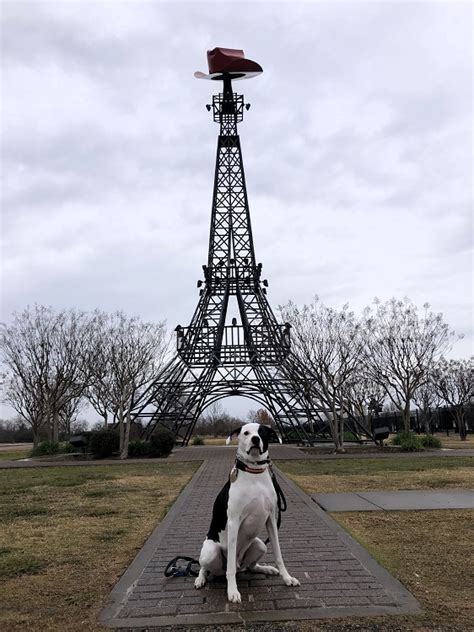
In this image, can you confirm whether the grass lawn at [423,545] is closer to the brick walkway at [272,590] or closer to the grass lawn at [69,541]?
the brick walkway at [272,590]

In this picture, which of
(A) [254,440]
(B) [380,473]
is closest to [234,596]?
(A) [254,440]

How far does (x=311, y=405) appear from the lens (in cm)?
2867

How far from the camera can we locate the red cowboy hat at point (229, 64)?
3356 cm

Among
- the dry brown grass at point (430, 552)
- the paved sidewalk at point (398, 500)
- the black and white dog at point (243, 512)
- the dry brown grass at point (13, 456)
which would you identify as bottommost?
the dry brown grass at point (13, 456)

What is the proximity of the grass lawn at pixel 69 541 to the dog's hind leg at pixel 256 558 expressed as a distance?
1.30 m

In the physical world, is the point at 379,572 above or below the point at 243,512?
below

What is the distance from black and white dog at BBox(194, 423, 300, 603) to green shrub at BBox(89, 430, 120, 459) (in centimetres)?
1953

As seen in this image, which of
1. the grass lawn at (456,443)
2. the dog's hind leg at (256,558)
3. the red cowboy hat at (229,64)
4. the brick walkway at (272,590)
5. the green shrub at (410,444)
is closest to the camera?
the brick walkway at (272,590)

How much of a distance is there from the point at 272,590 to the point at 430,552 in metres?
2.22

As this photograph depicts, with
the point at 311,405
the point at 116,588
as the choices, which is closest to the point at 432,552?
the point at 116,588

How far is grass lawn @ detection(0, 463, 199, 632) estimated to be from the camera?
4.38 m

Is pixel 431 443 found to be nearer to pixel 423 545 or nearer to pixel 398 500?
pixel 398 500

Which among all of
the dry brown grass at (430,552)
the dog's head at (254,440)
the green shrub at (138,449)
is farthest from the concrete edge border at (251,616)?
the green shrub at (138,449)

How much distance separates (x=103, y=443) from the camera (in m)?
23.2
